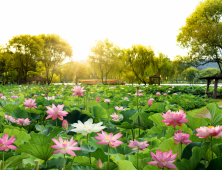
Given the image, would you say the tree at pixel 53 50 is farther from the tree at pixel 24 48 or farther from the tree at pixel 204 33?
the tree at pixel 204 33

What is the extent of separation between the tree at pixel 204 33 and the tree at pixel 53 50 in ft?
85.2

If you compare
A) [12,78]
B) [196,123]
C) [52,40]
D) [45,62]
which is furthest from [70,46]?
[196,123]

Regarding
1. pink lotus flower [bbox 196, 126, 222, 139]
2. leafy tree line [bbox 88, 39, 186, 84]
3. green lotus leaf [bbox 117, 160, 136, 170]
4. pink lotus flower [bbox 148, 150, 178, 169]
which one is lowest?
green lotus leaf [bbox 117, 160, 136, 170]

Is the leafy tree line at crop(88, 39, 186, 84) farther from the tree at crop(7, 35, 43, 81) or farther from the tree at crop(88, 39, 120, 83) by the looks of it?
the tree at crop(7, 35, 43, 81)

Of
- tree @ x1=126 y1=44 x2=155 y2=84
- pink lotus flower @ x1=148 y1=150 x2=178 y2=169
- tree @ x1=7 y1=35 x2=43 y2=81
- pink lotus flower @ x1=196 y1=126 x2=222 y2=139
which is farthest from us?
tree @ x1=126 y1=44 x2=155 y2=84

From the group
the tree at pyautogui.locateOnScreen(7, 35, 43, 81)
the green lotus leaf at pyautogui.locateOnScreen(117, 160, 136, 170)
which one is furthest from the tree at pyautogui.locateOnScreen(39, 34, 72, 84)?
the green lotus leaf at pyautogui.locateOnScreen(117, 160, 136, 170)

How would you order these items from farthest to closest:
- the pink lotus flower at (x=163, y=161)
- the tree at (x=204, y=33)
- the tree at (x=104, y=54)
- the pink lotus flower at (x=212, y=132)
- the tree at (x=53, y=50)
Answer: the tree at (x=104, y=54) → the tree at (x=53, y=50) → the tree at (x=204, y=33) → the pink lotus flower at (x=212, y=132) → the pink lotus flower at (x=163, y=161)

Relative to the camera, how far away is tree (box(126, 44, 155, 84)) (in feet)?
126

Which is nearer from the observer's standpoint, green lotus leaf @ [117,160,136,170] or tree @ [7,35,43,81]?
green lotus leaf @ [117,160,136,170]

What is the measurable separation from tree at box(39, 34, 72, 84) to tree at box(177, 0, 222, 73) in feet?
85.2

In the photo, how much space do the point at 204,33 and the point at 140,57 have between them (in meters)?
18.6

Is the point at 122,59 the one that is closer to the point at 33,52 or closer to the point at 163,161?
the point at 33,52

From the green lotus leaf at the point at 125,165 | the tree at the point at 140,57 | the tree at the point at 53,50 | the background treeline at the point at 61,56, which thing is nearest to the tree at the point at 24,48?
the background treeline at the point at 61,56

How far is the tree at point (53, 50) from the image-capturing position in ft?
129
